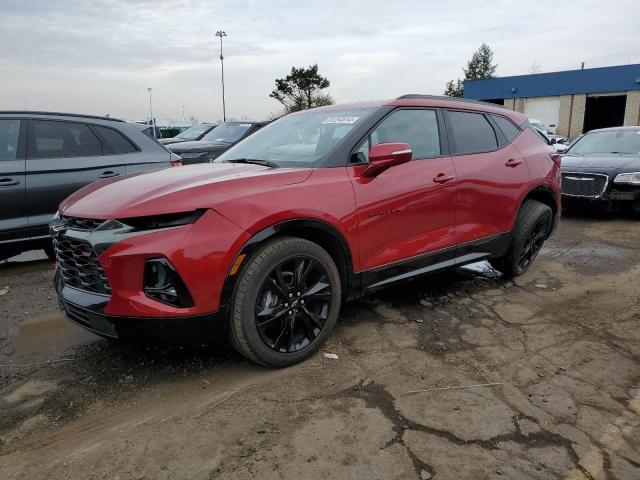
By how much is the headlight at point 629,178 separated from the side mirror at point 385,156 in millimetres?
6210

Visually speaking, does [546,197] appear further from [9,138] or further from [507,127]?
[9,138]

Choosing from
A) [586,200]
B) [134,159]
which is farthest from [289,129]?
[586,200]

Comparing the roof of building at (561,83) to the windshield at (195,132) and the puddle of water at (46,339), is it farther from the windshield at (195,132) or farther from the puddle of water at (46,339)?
the puddle of water at (46,339)

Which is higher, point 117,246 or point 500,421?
point 117,246

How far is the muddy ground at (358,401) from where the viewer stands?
7.31ft

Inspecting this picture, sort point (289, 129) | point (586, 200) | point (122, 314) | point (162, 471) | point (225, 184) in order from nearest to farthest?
point (162, 471)
point (122, 314)
point (225, 184)
point (289, 129)
point (586, 200)

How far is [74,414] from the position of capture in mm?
2633

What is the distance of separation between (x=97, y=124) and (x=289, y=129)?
2.84 metres

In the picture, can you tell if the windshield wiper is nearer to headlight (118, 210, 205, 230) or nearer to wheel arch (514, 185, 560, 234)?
headlight (118, 210, 205, 230)

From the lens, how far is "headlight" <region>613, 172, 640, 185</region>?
7.88 meters

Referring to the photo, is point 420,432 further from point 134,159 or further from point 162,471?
point 134,159

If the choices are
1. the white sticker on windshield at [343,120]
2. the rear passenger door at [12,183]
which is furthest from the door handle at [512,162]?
the rear passenger door at [12,183]

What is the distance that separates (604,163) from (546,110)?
38.2 m

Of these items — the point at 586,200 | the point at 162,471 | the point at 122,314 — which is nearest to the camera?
the point at 162,471
